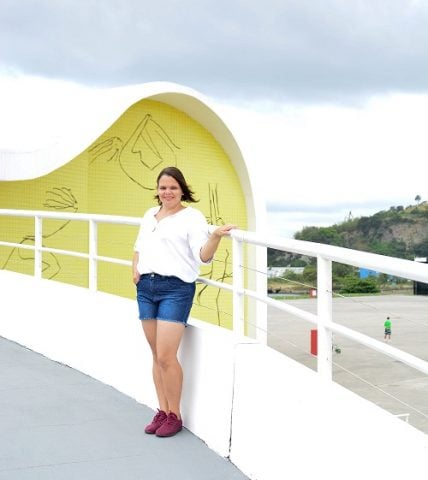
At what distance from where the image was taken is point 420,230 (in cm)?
11844

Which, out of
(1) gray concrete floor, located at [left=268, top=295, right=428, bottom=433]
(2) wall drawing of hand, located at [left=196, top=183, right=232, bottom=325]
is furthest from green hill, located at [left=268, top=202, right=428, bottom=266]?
(2) wall drawing of hand, located at [left=196, top=183, right=232, bottom=325]

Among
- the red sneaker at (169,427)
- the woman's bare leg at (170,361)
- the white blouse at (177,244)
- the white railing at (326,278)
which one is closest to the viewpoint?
the white railing at (326,278)

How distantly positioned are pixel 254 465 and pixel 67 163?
1170 cm

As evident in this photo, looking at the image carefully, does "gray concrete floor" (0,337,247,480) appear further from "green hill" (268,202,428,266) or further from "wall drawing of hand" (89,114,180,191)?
"green hill" (268,202,428,266)

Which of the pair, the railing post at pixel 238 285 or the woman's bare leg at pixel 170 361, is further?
the woman's bare leg at pixel 170 361

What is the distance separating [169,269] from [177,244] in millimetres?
155

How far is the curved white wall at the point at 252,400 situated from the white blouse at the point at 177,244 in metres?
0.46

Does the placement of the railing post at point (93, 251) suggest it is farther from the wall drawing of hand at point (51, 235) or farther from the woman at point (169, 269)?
the wall drawing of hand at point (51, 235)

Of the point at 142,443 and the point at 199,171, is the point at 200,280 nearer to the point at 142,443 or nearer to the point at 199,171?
the point at 142,443

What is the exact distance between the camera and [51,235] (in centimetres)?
1512

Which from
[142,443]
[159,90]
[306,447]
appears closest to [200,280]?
[142,443]

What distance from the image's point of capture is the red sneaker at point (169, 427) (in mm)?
5035

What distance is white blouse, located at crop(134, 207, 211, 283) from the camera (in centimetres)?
477

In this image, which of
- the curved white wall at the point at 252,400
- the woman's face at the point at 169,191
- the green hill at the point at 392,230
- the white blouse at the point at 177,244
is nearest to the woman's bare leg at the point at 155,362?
the curved white wall at the point at 252,400
